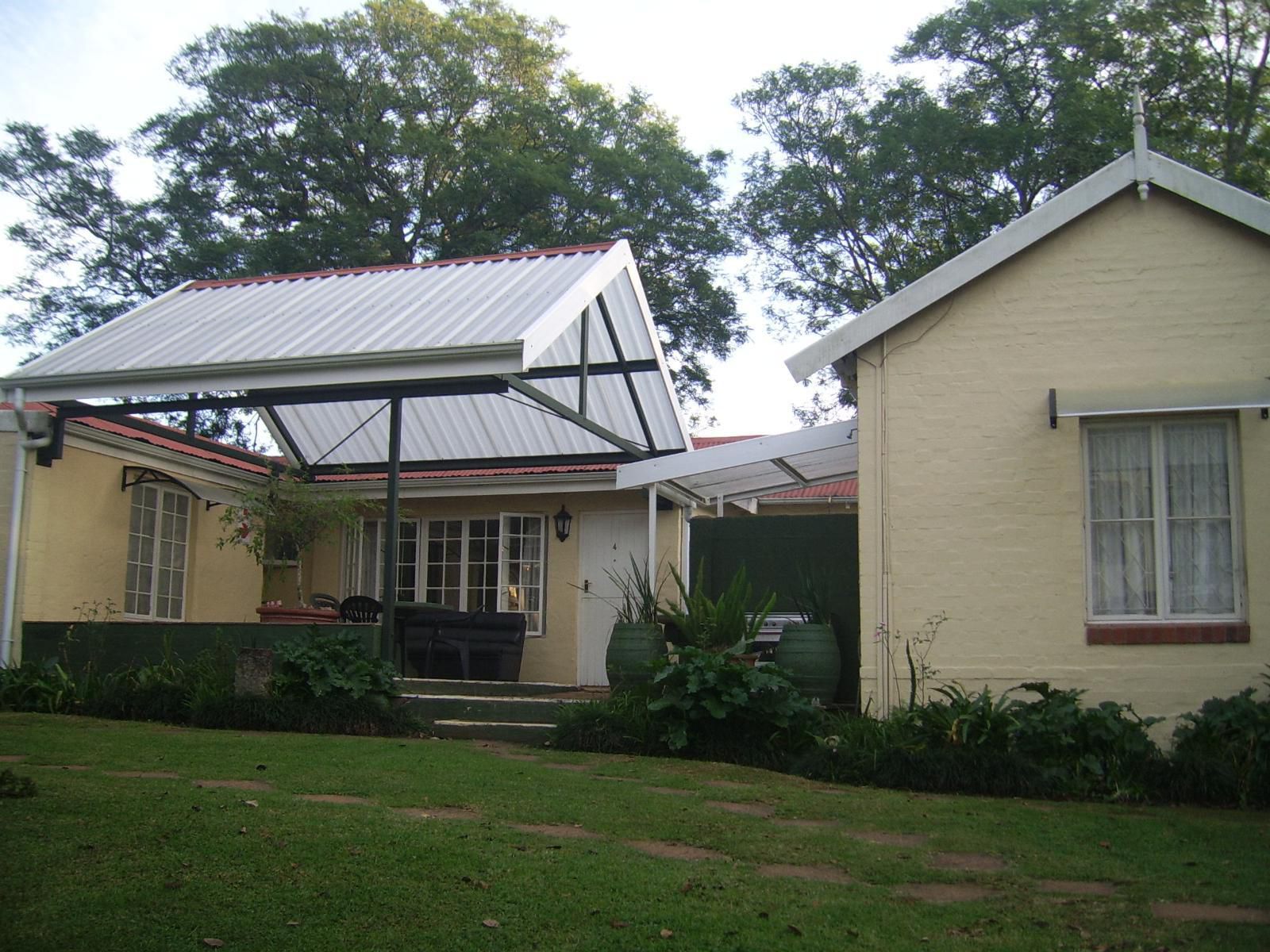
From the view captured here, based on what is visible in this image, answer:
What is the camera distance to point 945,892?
554cm

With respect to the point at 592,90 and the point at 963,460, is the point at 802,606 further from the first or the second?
the point at 592,90

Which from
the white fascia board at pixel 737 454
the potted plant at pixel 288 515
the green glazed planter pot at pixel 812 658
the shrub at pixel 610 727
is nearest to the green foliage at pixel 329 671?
the shrub at pixel 610 727

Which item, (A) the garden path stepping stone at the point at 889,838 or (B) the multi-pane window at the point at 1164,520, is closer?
(A) the garden path stepping stone at the point at 889,838

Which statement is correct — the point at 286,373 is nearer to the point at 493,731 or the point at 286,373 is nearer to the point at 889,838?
the point at 493,731

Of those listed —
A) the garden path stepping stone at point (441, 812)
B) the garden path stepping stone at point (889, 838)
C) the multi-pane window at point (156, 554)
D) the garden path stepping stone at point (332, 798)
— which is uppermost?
the multi-pane window at point (156, 554)

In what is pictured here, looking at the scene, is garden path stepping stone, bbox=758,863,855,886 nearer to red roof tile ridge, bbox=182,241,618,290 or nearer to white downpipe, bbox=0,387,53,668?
red roof tile ridge, bbox=182,241,618,290

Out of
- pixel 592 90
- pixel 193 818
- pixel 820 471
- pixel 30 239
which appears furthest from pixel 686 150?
pixel 193 818

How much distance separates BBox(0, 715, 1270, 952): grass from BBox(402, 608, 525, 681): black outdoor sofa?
5619 millimetres

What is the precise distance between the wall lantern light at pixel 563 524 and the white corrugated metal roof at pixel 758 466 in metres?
1.72

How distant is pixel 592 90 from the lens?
29625 millimetres

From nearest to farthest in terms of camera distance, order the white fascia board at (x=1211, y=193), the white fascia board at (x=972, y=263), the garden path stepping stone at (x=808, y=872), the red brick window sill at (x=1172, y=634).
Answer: the garden path stepping stone at (x=808, y=872) → the red brick window sill at (x=1172, y=634) → the white fascia board at (x=1211, y=193) → the white fascia board at (x=972, y=263)

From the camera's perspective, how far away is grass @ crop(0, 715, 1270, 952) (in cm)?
476

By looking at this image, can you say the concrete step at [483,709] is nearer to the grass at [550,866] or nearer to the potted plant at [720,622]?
the potted plant at [720,622]

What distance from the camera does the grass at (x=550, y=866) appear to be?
187 inches
